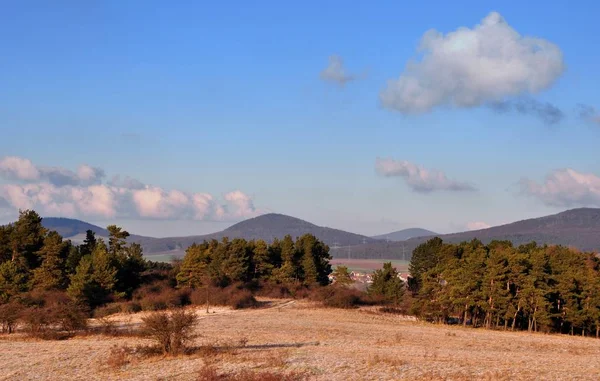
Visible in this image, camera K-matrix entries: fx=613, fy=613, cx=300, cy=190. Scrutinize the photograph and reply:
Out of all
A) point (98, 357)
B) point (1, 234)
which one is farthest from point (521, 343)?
point (1, 234)

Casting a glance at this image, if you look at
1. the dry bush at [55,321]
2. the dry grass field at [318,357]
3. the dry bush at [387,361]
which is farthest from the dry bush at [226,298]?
the dry bush at [387,361]

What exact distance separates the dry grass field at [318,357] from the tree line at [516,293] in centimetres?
1030

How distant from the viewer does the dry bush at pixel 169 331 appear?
31.4 m

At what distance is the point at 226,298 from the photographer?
7081 centimetres

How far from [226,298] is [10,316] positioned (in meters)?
28.6

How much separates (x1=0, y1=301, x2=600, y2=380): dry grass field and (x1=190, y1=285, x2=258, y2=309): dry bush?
70.3 ft

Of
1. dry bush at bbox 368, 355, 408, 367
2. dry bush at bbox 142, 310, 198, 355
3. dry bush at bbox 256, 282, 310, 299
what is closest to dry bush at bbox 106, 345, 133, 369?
dry bush at bbox 142, 310, 198, 355

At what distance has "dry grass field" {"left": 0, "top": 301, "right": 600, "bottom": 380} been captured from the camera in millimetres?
25925

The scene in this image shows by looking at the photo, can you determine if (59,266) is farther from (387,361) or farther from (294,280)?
(387,361)

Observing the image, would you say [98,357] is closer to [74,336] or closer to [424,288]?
[74,336]

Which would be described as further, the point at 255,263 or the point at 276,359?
the point at 255,263

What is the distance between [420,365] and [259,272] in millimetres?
63698

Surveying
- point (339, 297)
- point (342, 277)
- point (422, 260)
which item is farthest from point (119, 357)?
point (422, 260)

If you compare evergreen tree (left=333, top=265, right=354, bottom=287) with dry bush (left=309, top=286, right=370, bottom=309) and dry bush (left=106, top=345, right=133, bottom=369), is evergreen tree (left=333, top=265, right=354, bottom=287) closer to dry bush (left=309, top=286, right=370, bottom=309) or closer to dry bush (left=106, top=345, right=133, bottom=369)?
Result: dry bush (left=309, top=286, right=370, bottom=309)
